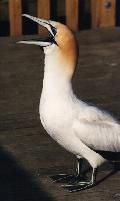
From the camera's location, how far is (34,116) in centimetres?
712

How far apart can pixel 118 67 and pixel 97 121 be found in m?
3.22

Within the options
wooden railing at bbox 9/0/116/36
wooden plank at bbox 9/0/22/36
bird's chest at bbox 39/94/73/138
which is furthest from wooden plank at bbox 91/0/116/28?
bird's chest at bbox 39/94/73/138

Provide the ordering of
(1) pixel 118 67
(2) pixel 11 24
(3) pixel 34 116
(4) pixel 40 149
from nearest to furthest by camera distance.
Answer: (4) pixel 40 149 → (3) pixel 34 116 → (1) pixel 118 67 → (2) pixel 11 24

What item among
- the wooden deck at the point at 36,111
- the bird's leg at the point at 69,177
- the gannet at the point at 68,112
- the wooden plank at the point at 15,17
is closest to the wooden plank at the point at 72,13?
the wooden deck at the point at 36,111

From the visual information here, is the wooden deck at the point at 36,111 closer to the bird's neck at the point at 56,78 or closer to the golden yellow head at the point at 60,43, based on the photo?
the bird's neck at the point at 56,78

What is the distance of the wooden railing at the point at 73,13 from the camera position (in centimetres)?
948

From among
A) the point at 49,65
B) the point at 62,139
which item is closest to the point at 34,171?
the point at 62,139

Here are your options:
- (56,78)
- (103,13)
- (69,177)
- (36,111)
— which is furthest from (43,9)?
(56,78)

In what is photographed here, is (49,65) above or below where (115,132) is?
above

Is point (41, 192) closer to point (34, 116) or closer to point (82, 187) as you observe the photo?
point (82, 187)

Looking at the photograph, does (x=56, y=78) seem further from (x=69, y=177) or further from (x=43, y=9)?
(x=43, y=9)

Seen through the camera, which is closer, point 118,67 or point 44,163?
point 44,163

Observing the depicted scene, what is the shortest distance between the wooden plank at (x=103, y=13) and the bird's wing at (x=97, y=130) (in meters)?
4.52

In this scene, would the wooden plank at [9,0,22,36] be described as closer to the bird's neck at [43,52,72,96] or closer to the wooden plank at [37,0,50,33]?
the wooden plank at [37,0,50,33]
